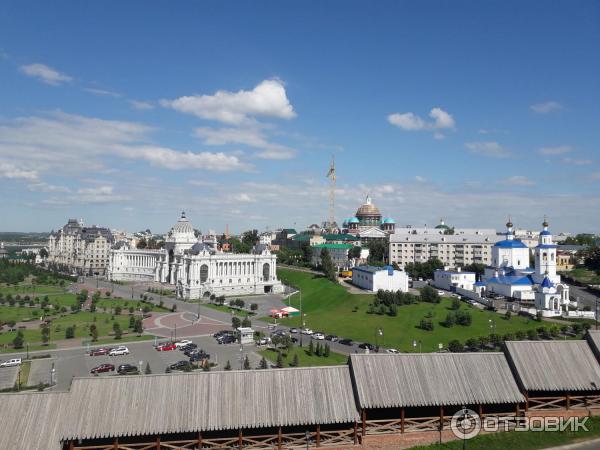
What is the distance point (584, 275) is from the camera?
85000mm

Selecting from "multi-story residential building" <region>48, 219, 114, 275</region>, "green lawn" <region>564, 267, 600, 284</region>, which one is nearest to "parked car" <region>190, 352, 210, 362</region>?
"green lawn" <region>564, 267, 600, 284</region>

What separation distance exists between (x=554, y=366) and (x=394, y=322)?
112 feet

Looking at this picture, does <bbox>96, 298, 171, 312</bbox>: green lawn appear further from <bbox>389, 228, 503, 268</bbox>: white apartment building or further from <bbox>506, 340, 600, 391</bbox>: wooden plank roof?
<bbox>506, 340, 600, 391</bbox>: wooden plank roof

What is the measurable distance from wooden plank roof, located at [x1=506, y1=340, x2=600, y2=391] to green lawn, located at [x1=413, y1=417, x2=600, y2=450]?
5.76 ft

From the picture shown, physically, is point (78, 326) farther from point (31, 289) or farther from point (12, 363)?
point (31, 289)

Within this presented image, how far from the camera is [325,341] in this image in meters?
48.2

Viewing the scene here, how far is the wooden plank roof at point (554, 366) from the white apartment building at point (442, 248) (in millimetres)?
84363

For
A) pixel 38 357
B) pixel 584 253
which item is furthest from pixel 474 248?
pixel 38 357

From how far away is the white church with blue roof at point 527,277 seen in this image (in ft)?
182

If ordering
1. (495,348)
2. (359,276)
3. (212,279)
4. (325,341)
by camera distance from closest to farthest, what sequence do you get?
(495,348), (325,341), (359,276), (212,279)

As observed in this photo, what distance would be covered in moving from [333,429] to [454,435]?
4.94 meters

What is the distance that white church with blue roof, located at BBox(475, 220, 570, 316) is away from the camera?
55.4 metres

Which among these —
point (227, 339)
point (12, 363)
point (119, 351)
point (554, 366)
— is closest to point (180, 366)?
point (119, 351)

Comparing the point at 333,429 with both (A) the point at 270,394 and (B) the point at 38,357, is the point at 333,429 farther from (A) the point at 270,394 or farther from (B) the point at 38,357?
(B) the point at 38,357
